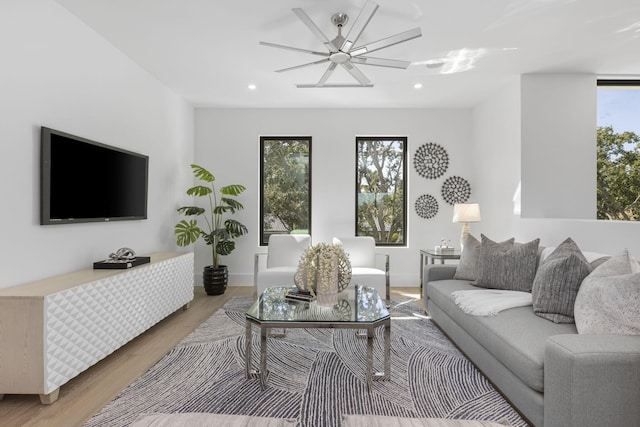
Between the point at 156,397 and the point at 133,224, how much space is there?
2126 mm

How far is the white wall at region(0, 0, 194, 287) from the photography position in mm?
2291

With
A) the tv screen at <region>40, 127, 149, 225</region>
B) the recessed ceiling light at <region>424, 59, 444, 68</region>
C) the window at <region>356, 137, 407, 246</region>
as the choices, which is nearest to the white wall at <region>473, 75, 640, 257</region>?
the recessed ceiling light at <region>424, 59, 444, 68</region>

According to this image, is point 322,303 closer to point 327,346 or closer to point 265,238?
point 327,346

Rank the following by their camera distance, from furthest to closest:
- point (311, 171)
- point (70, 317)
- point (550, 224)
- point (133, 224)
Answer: point (311, 171) < point (133, 224) < point (550, 224) < point (70, 317)

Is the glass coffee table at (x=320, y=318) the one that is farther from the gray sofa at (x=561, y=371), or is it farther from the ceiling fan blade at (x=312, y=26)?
the ceiling fan blade at (x=312, y=26)

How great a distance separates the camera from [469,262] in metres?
3.49

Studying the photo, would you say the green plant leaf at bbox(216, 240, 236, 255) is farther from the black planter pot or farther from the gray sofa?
the gray sofa

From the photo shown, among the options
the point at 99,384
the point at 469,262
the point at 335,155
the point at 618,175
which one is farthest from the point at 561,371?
the point at 335,155

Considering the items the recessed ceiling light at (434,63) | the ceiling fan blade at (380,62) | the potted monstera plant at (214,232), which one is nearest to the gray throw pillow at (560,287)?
the ceiling fan blade at (380,62)

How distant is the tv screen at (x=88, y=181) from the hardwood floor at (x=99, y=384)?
1116 millimetres

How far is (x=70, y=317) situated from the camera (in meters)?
2.22

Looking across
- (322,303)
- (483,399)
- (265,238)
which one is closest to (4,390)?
(322,303)

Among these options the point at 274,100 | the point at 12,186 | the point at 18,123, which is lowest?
the point at 12,186

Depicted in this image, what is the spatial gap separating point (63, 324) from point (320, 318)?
1.56 m
